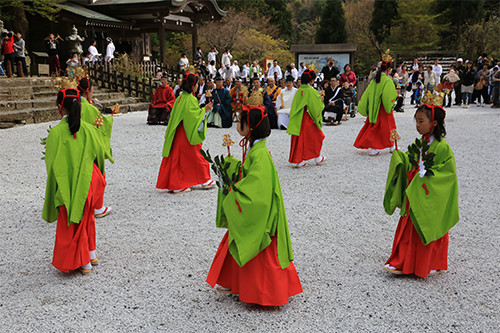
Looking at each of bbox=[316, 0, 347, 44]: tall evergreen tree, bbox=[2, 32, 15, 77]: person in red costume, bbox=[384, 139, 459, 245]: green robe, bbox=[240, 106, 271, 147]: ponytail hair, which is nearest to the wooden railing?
bbox=[2, 32, 15, 77]: person in red costume

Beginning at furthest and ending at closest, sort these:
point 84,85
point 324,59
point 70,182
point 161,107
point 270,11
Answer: point 270,11 < point 324,59 < point 161,107 < point 84,85 < point 70,182

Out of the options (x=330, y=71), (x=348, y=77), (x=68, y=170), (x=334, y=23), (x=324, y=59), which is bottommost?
(x=68, y=170)

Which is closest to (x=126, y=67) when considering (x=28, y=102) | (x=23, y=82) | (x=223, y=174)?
(x=23, y=82)

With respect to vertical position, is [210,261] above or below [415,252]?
below

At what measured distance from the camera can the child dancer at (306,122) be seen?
799 centimetres

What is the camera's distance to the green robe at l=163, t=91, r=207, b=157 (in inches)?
251

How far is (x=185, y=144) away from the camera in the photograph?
6.56 meters

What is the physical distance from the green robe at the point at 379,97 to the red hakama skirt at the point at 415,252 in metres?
5.04

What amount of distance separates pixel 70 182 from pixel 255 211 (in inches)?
69.4

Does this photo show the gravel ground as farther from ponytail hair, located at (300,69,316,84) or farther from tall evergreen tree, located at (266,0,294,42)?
→ tall evergreen tree, located at (266,0,294,42)

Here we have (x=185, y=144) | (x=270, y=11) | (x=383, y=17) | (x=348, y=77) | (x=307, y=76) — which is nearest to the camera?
(x=185, y=144)

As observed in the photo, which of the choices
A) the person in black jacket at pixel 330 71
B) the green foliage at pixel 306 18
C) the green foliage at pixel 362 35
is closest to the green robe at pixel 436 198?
the person in black jacket at pixel 330 71

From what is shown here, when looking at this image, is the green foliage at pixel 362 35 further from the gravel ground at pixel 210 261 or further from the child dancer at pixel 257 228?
the child dancer at pixel 257 228

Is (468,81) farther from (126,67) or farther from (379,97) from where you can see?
(126,67)
